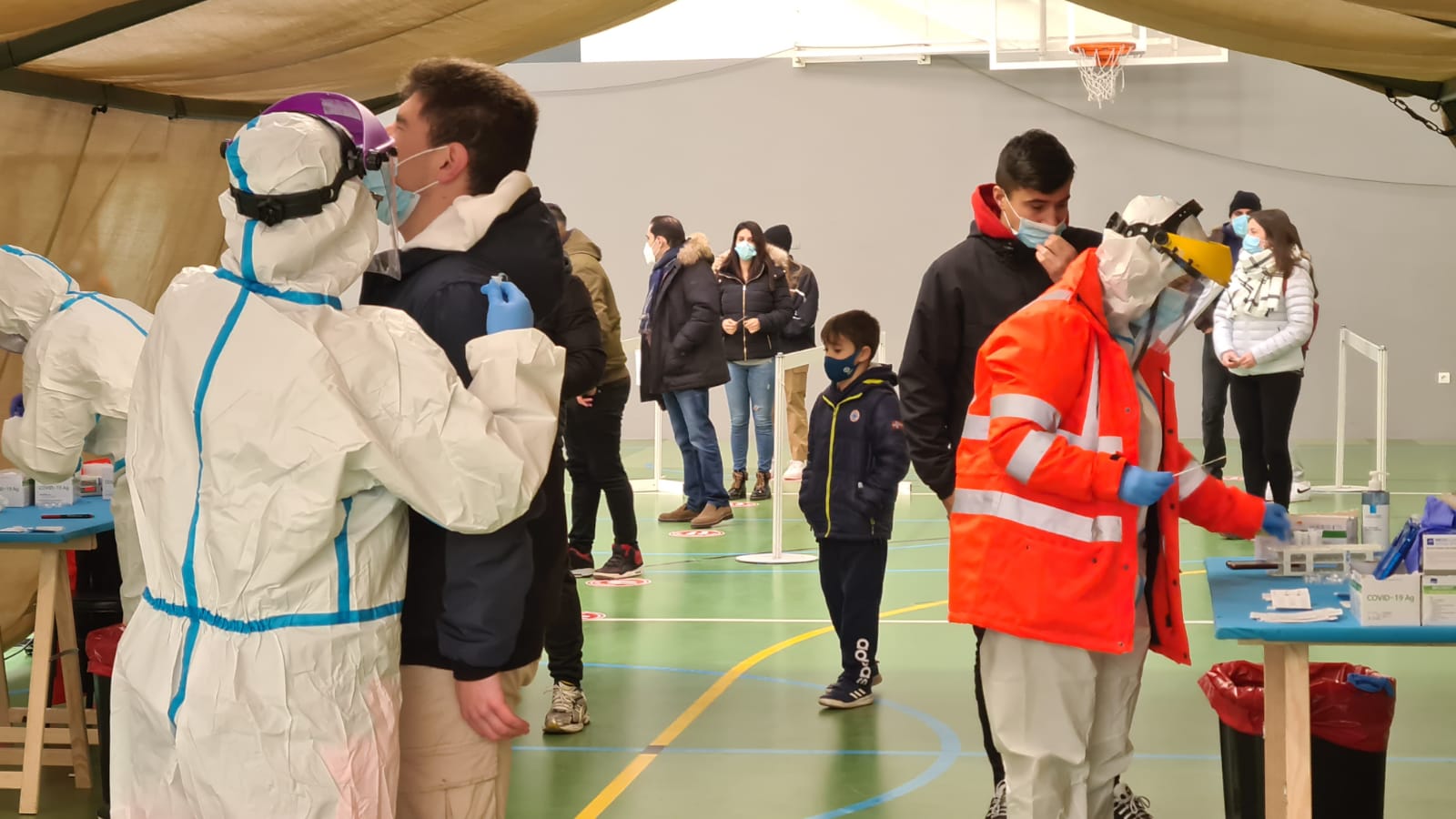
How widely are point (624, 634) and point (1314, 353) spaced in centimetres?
930

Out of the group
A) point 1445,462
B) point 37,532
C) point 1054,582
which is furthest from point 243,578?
point 1445,462

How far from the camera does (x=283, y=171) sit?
2.09 metres

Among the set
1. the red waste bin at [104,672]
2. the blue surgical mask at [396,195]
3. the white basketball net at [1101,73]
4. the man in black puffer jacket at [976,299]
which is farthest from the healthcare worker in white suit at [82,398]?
the white basketball net at [1101,73]

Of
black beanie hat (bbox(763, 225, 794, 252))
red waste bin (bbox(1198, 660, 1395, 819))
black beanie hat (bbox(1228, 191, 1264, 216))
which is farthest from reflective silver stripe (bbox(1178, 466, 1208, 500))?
black beanie hat (bbox(763, 225, 794, 252))

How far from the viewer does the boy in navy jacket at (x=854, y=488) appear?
5.05m

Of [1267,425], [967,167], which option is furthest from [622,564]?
[967,167]

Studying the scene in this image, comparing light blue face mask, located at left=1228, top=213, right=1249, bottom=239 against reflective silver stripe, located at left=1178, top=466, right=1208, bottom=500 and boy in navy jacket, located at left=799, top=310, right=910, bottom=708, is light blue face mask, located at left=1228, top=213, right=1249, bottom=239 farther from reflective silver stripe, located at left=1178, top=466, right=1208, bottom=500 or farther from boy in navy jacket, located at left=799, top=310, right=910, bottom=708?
reflective silver stripe, located at left=1178, top=466, right=1208, bottom=500

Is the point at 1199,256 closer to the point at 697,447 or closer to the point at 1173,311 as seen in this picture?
the point at 1173,311

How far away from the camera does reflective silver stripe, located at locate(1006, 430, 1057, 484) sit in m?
3.02

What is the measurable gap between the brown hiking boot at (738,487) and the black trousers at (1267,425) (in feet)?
11.9

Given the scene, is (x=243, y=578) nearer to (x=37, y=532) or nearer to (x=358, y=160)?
(x=358, y=160)

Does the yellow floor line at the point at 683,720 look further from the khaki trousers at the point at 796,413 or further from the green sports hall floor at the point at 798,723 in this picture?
the khaki trousers at the point at 796,413

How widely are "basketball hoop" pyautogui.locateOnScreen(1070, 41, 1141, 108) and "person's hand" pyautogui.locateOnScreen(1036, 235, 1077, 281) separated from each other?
10.2 metres

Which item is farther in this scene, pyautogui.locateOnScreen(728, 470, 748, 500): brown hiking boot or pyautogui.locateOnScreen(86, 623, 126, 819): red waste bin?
pyautogui.locateOnScreen(728, 470, 748, 500): brown hiking boot
